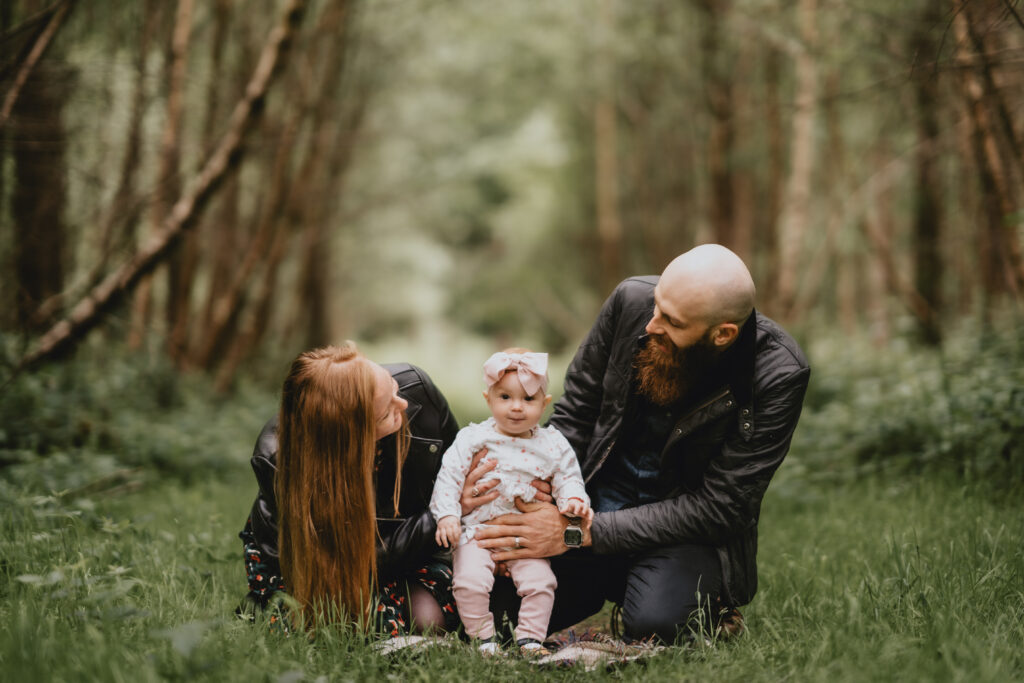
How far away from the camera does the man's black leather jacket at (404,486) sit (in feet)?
10.9

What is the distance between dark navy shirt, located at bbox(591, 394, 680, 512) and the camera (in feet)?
12.0

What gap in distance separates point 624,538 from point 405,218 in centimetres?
1599

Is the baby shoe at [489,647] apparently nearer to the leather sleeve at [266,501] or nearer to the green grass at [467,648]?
the green grass at [467,648]

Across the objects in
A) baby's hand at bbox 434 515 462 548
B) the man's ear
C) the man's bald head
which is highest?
the man's bald head

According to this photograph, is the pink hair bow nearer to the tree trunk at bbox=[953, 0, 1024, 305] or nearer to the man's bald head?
the man's bald head

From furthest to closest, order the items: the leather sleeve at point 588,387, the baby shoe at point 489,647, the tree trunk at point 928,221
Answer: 1. the tree trunk at point 928,221
2. the leather sleeve at point 588,387
3. the baby shoe at point 489,647

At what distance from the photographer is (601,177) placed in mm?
19062

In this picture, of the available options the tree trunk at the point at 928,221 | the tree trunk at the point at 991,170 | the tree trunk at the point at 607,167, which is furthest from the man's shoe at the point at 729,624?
the tree trunk at the point at 607,167

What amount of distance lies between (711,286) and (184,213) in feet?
15.8

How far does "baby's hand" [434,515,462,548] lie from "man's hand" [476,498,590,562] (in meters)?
0.15

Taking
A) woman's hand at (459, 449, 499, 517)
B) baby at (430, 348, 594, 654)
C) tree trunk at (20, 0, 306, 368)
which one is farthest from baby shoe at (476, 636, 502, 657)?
tree trunk at (20, 0, 306, 368)

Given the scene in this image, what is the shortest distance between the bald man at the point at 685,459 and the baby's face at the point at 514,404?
1.19ft

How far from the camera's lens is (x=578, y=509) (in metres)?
3.34

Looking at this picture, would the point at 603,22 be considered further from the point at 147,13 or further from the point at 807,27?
the point at 147,13
